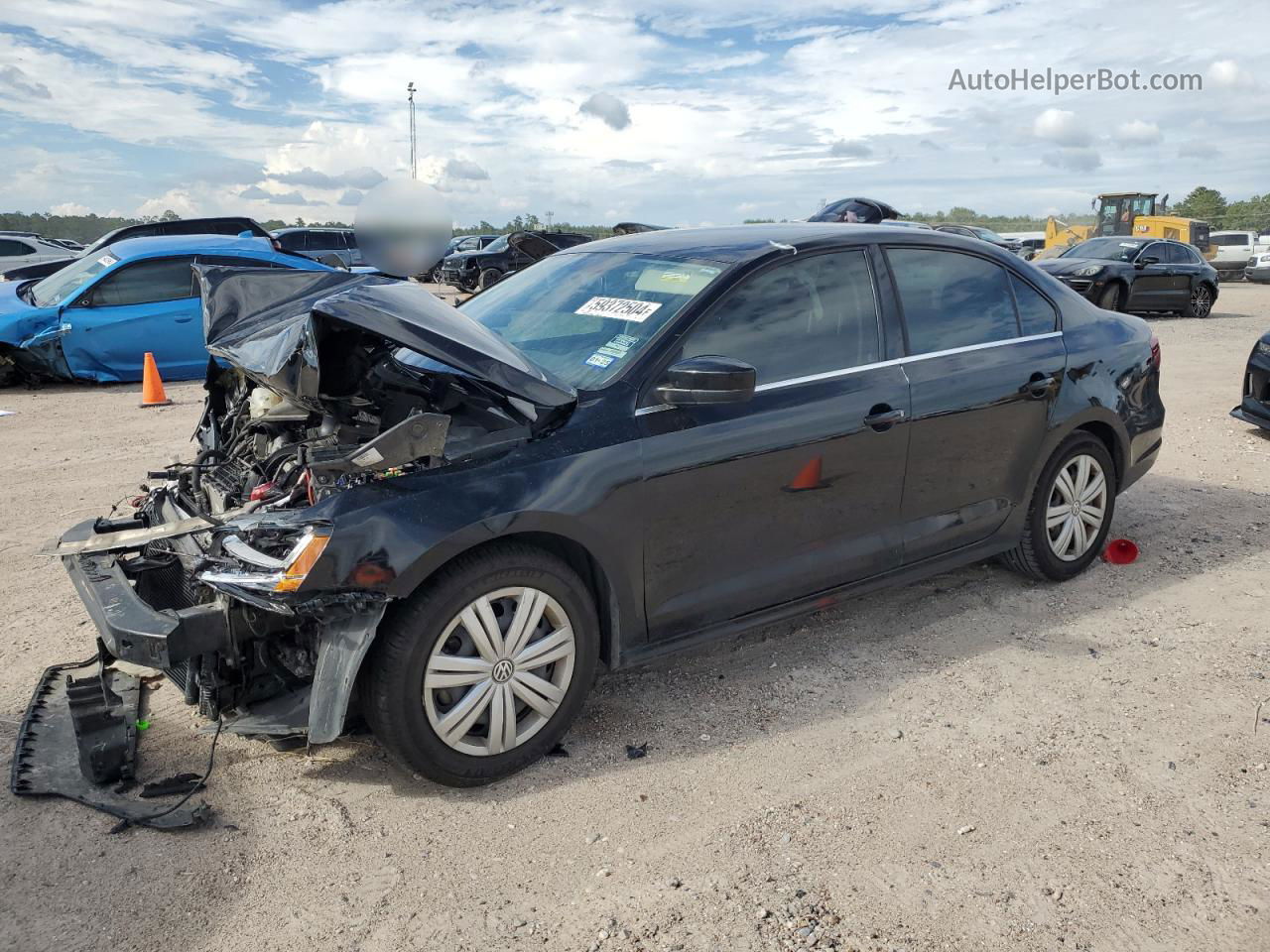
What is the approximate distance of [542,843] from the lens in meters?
2.96

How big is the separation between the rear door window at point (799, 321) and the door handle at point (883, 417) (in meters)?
0.20

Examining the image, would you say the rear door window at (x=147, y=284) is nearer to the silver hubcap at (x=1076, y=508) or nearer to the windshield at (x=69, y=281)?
the windshield at (x=69, y=281)

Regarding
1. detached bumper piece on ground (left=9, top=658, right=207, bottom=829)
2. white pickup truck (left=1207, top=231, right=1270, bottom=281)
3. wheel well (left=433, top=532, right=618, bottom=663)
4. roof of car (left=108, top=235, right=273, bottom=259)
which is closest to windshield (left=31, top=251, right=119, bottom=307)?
roof of car (left=108, top=235, right=273, bottom=259)

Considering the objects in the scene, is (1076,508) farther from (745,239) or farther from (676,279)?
(676,279)

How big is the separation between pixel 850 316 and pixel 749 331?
0.53 metres

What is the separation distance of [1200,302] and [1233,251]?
1451cm

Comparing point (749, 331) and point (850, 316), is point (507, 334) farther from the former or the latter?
point (850, 316)

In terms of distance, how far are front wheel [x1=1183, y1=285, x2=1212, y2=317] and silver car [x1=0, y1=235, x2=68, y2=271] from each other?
848 inches

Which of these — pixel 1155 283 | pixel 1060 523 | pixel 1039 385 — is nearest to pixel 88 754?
pixel 1039 385

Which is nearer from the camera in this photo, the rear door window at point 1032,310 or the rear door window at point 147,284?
the rear door window at point 1032,310

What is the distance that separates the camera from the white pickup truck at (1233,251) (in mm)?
30266

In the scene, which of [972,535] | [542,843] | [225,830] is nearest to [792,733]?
[542,843]

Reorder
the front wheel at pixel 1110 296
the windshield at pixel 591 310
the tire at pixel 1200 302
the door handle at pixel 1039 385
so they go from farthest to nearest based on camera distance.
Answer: the tire at pixel 1200 302, the front wheel at pixel 1110 296, the door handle at pixel 1039 385, the windshield at pixel 591 310

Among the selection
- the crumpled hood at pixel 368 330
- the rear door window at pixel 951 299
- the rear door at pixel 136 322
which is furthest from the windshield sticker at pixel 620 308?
the rear door at pixel 136 322
